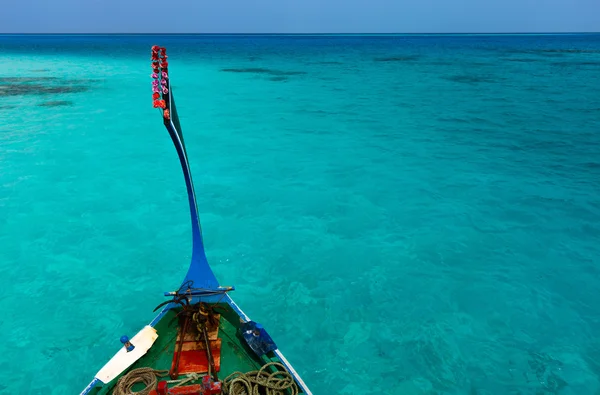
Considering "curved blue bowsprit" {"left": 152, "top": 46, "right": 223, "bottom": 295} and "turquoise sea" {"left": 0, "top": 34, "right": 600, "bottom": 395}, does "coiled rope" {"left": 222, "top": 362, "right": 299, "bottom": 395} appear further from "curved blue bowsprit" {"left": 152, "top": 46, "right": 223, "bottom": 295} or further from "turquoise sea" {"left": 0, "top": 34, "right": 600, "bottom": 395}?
"turquoise sea" {"left": 0, "top": 34, "right": 600, "bottom": 395}

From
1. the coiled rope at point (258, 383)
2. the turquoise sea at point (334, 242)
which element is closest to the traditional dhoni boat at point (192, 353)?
the coiled rope at point (258, 383)

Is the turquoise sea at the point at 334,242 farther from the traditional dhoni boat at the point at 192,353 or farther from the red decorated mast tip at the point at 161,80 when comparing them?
the red decorated mast tip at the point at 161,80

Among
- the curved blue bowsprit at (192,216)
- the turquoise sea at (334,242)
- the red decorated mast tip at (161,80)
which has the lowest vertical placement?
the turquoise sea at (334,242)

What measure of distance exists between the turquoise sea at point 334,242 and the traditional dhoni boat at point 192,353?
2.30 m

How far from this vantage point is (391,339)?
928cm

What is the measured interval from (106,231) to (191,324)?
26.1 feet

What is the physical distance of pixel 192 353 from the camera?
265 inches

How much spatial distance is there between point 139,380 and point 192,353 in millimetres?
Result: 895

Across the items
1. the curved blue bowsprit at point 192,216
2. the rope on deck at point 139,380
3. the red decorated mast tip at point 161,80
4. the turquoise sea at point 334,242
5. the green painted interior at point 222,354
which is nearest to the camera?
the red decorated mast tip at point 161,80

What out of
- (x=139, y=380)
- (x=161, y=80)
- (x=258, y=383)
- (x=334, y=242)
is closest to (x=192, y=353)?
(x=139, y=380)

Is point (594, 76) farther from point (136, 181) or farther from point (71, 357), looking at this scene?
point (71, 357)

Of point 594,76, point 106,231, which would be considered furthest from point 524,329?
point 594,76

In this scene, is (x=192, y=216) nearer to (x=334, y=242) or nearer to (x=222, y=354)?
(x=222, y=354)

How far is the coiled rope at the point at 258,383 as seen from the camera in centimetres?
596
